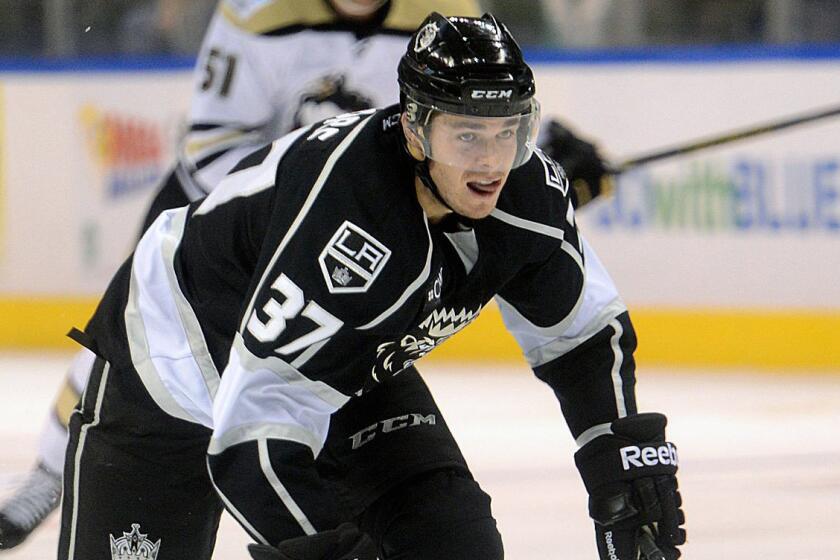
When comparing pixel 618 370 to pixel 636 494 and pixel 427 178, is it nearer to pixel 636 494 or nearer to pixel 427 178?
pixel 636 494

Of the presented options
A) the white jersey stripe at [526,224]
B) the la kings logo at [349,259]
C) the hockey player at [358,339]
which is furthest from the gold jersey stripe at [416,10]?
the la kings logo at [349,259]

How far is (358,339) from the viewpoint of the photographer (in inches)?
79.3

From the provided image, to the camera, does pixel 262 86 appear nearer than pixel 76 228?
Yes

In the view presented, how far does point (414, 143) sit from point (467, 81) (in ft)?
0.34

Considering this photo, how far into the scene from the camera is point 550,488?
3977 mm

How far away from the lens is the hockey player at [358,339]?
6.41 feet

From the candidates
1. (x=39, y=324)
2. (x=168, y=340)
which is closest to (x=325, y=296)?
(x=168, y=340)

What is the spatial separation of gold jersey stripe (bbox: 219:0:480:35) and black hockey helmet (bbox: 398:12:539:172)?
4.70 feet

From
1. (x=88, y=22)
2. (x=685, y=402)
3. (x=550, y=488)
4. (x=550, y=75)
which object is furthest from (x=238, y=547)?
(x=88, y=22)

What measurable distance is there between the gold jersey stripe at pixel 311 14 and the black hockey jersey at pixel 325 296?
1.26 metres

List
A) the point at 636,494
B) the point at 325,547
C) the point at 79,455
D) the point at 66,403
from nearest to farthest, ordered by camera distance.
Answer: the point at 325,547, the point at 636,494, the point at 79,455, the point at 66,403

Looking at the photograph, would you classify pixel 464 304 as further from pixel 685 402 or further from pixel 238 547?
pixel 685 402

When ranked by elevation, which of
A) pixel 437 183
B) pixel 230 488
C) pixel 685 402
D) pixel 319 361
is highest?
pixel 437 183

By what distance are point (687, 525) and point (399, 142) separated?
182 cm
